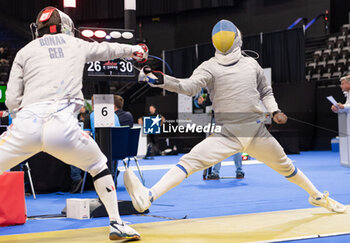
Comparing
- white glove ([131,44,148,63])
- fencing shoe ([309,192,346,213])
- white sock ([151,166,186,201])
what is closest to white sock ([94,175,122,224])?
white sock ([151,166,186,201])

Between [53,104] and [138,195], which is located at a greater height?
[53,104]

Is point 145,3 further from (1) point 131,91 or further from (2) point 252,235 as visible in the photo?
(2) point 252,235

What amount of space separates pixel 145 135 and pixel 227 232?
9659 millimetres

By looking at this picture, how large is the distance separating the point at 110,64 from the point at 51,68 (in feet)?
5.02

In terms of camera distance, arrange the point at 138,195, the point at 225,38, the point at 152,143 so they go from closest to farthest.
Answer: the point at 138,195 → the point at 225,38 → the point at 152,143

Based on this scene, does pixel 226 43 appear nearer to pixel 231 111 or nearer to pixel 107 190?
pixel 231 111

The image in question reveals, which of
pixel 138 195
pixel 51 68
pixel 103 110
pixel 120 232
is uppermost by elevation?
pixel 51 68

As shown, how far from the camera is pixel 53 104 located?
2.82 m

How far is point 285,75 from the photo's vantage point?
47.1ft

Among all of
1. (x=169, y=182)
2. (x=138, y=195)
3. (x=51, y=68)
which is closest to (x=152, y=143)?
(x=169, y=182)

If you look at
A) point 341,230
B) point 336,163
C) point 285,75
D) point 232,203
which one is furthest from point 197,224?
point 285,75

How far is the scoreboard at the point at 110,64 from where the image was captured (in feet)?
14.2

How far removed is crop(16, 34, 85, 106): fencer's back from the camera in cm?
286

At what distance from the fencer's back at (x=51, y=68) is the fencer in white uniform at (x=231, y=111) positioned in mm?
539
